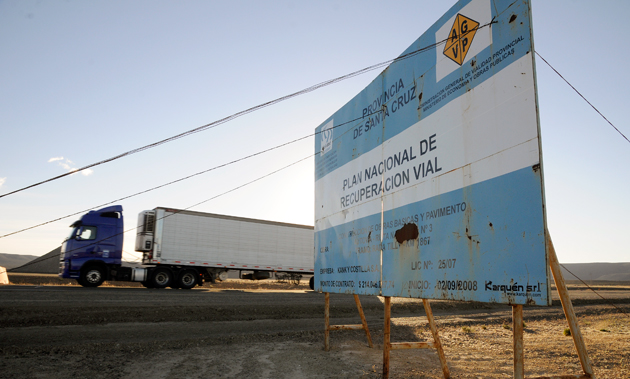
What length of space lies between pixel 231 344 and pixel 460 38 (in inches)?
277

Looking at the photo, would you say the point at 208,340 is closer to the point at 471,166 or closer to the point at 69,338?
the point at 69,338

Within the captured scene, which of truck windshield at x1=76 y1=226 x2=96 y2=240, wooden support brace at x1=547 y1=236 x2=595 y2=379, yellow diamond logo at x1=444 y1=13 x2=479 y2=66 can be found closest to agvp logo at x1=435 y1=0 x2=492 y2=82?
yellow diamond logo at x1=444 y1=13 x2=479 y2=66

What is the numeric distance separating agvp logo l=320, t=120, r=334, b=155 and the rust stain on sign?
3094 mm

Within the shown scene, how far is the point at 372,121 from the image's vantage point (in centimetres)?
632

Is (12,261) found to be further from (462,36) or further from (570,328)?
(570,328)

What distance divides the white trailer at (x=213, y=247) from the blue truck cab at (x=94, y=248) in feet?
5.17

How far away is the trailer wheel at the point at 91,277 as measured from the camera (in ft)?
62.5

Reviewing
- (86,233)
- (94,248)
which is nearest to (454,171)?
(94,248)

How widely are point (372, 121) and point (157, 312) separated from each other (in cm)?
966

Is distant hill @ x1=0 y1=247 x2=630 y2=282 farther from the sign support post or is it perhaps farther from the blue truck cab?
the sign support post

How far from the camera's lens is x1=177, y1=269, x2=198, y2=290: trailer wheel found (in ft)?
70.5

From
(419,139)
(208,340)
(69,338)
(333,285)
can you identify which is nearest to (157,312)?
(69,338)

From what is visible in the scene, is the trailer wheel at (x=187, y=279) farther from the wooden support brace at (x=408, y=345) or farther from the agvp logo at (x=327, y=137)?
the wooden support brace at (x=408, y=345)

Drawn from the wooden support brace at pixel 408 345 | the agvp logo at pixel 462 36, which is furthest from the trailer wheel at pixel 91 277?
the agvp logo at pixel 462 36
